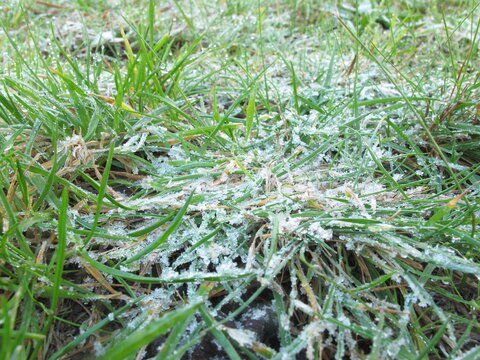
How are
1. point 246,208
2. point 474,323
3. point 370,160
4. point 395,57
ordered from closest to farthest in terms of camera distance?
1. point 474,323
2. point 246,208
3. point 370,160
4. point 395,57

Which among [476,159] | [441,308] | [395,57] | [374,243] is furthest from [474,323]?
[395,57]

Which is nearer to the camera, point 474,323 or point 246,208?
point 474,323

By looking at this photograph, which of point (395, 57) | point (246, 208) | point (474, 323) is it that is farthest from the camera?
point (395, 57)

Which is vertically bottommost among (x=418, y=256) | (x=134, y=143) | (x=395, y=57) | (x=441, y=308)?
(x=441, y=308)

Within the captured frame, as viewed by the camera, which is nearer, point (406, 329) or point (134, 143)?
point (406, 329)

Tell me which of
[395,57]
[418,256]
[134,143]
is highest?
[395,57]

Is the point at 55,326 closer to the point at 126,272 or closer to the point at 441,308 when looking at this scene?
the point at 126,272

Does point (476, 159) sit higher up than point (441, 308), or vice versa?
point (476, 159)

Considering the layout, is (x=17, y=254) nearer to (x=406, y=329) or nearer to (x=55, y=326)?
(x=55, y=326)

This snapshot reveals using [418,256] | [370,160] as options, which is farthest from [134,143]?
[418,256]
